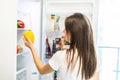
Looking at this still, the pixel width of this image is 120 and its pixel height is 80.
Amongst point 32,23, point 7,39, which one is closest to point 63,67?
point 7,39

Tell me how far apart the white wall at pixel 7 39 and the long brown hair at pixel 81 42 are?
0.47 metres

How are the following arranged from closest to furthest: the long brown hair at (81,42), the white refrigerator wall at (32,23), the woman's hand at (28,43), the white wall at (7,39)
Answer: the long brown hair at (81,42), the woman's hand at (28,43), the white wall at (7,39), the white refrigerator wall at (32,23)

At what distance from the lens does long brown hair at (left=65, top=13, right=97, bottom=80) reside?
3.87ft

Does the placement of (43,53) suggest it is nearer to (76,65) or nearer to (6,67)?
(6,67)

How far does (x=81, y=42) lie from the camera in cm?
118

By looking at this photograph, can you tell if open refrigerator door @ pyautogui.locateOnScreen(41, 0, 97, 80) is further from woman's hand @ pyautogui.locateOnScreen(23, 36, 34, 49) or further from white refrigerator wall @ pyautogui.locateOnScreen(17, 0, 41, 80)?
woman's hand @ pyautogui.locateOnScreen(23, 36, 34, 49)

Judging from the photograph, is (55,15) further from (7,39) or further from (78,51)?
(78,51)

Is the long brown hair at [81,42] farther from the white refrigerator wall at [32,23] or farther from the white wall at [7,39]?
the white refrigerator wall at [32,23]

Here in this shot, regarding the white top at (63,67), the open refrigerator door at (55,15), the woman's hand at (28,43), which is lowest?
the white top at (63,67)

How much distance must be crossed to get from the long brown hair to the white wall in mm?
465

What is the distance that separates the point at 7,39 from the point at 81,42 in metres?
0.59

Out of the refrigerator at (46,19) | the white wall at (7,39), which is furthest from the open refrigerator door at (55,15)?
the white wall at (7,39)

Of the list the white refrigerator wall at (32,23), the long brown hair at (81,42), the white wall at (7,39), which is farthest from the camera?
the white refrigerator wall at (32,23)

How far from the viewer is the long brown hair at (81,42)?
1.18m
